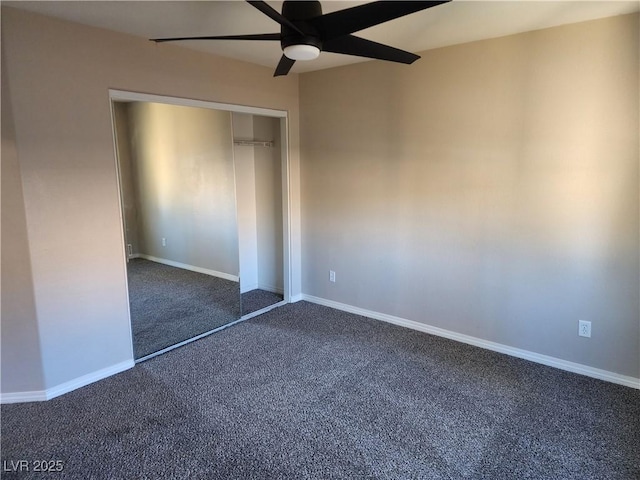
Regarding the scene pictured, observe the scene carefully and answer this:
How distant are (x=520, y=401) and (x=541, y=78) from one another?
2218 millimetres

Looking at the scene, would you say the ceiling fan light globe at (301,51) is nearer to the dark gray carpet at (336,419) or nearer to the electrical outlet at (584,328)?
the dark gray carpet at (336,419)

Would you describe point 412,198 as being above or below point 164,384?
above

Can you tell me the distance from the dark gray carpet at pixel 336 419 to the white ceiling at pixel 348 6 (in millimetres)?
2430

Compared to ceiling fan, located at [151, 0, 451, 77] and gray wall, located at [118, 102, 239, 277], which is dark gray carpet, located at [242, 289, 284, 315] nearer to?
gray wall, located at [118, 102, 239, 277]

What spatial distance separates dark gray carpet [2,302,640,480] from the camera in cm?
204

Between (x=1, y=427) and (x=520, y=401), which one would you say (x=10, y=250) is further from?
(x=520, y=401)

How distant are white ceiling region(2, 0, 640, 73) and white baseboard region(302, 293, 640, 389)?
2387 millimetres

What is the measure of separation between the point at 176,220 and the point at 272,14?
8.32 feet

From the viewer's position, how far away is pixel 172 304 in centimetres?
369

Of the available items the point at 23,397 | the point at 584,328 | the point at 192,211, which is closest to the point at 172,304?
the point at 192,211

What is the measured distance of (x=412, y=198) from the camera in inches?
139

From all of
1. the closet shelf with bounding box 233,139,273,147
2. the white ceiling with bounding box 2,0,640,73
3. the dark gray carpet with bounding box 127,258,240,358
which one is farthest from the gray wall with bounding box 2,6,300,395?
the closet shelf with bounding box 233,139,273,147

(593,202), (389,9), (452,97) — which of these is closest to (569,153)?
(593,202)

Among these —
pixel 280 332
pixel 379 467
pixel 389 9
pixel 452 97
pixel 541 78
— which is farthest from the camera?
pixel 280 332
